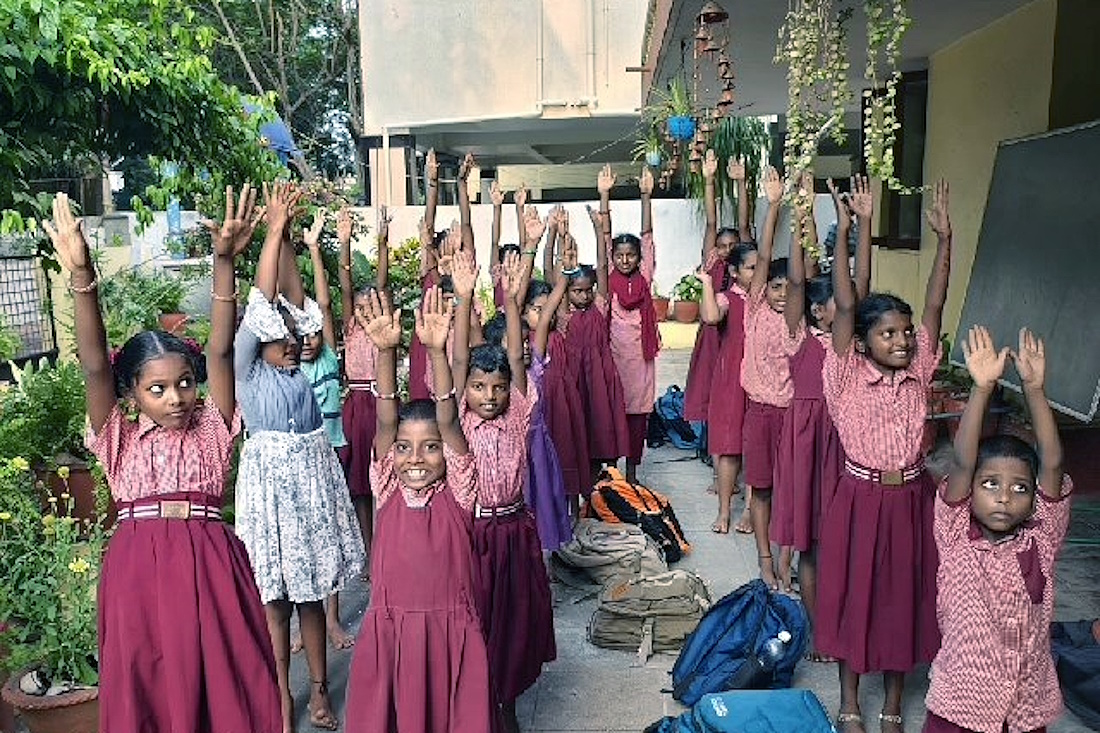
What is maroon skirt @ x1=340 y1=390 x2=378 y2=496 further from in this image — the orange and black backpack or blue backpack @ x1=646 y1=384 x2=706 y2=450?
blue backpack @ x1=646 y1=384 x2=706 y2=450

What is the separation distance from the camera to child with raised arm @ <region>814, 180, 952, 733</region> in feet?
11.2

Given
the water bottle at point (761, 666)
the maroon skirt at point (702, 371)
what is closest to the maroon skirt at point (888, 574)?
the water bottle at point (761, 666)

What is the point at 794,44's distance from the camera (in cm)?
394

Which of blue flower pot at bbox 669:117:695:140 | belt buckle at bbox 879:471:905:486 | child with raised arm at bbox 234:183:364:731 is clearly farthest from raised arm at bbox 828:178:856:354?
blue flower pot at bbox 669:117:695:140

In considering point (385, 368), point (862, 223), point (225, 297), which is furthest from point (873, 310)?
point (225, 297)

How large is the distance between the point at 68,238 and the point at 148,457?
2.12 feet

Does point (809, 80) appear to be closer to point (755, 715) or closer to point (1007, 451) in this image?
point (1007, 451)

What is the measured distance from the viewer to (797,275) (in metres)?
4.14

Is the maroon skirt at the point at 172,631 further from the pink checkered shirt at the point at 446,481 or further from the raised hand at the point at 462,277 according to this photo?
the raised hand at the point at 462,277

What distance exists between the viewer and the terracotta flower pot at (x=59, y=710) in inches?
135

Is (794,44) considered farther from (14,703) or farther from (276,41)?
(276,41)

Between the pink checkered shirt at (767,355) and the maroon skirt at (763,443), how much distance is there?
5 cm

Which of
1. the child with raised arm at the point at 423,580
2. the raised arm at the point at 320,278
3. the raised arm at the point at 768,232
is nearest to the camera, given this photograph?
the child with raised arm at the point at 423,580

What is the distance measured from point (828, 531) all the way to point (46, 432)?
445 centimetres
